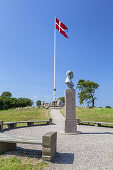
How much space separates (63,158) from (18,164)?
137 cm

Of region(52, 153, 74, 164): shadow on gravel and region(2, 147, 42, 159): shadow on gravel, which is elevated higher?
region(2, 147, 42, 159): shadow on gravel

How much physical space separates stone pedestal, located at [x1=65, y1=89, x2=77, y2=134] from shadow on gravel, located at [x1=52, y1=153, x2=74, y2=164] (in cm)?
341

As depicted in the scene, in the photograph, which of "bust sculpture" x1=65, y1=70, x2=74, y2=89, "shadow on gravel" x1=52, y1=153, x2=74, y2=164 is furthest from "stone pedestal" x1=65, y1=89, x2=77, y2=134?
"shadow on gravel" x1=52, y1=153, x2=74, y2=164

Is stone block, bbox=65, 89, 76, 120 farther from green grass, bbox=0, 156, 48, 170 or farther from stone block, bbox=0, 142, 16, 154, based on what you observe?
green grass, bbox=0, 156, 48, 170

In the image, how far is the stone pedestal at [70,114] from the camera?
791cm

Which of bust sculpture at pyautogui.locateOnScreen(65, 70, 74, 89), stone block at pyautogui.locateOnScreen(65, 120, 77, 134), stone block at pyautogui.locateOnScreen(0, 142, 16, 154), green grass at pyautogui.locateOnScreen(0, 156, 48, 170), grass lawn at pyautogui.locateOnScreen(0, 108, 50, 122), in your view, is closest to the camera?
green grass at pyautogui.locateOnScreen(0, 156, 48, 170)

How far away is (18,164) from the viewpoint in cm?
360

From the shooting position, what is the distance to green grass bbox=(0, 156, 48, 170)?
3.42 meters

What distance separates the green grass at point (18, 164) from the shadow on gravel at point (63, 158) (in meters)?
0.45

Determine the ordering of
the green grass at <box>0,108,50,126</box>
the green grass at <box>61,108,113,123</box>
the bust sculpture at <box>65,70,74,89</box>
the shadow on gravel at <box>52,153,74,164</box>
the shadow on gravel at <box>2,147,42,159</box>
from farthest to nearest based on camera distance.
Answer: the green grass at <box>0,108,50,126</box> → the green grass at <box>61,108,113,123</box> → the bust sculpture at <box>65,70,74,89</box> → the shadow on gravel at <box>2,147,42,159</box> → the shadow on gravel at <box>52,153,74,164</box>

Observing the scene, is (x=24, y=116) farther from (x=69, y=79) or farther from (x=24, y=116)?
(x=69, y=79)

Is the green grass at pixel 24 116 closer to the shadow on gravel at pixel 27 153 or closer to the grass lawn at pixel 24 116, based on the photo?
the grass lawn at pixel 24 116

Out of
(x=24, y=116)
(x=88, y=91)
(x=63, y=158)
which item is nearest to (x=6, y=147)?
(x=63, y=158)


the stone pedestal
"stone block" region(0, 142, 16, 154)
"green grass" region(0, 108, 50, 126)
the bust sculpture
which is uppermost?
the bust sculpture
